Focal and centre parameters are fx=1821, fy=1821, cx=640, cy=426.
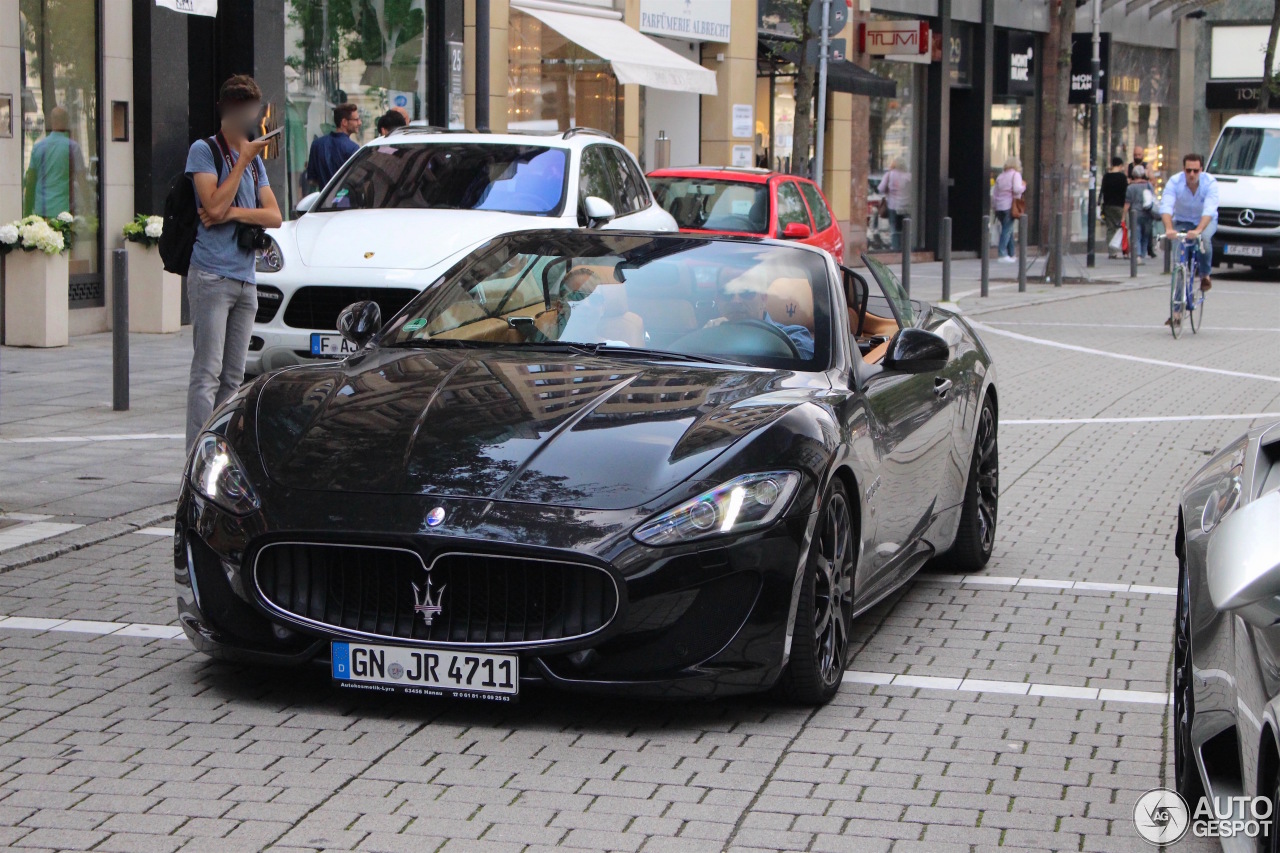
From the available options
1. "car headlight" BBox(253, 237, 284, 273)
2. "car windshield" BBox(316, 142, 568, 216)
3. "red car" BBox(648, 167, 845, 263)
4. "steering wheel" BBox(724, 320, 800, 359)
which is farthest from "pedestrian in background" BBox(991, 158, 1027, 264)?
"steering wheel" BBox(724, 320, 800, 359)

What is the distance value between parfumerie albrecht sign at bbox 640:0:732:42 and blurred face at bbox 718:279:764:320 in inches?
823

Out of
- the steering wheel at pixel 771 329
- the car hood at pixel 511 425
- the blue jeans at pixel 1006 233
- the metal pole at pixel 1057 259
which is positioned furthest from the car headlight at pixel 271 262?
the blue jeans at pixel 1006 233

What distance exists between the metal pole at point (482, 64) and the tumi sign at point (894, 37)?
1590cm

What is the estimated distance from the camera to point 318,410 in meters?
5.51

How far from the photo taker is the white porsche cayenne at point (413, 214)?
11469 millimetres

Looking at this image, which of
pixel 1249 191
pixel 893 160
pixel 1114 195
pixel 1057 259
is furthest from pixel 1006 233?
pixel 1057 259

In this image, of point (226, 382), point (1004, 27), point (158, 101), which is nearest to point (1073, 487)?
point (226, 382)

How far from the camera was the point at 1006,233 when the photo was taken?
34938 millimetres

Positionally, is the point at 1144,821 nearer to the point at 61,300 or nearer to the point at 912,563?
the point at 912,563

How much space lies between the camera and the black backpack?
890 centimetres

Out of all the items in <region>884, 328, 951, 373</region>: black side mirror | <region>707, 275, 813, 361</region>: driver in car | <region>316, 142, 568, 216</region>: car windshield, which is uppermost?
<region>316, 142, 568, 216</region>: car windshield

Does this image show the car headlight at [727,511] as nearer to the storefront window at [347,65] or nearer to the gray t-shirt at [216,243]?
the gray t-shirt at [216,243]

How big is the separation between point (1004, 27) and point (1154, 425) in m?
26.2

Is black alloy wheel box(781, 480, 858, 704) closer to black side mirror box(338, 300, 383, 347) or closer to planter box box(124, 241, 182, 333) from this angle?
black side mirror box(338, 300, 383, 347)
